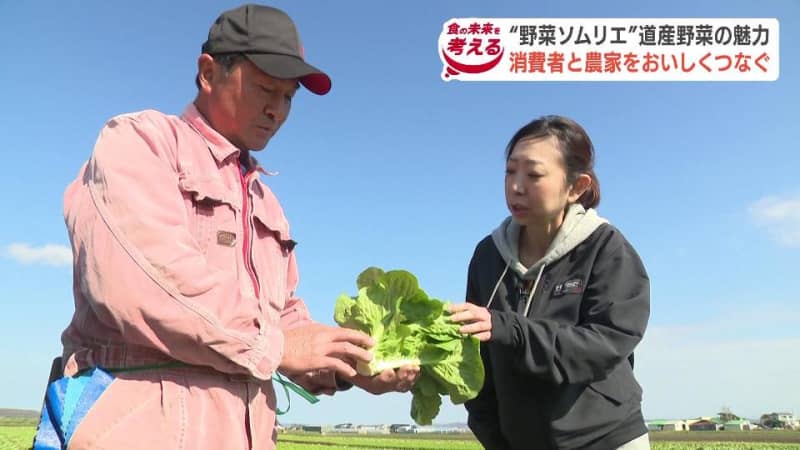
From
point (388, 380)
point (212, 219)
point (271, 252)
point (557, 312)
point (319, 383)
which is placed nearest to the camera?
point (212, 219)

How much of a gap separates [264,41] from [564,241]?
7.13 feet

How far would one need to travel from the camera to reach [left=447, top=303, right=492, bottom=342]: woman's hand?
3422mm

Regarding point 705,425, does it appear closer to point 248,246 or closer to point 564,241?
point 564,241

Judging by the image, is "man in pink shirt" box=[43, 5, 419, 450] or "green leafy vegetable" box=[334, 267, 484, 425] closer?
"man in pink shirt" box=[43, 5, 419, 450]

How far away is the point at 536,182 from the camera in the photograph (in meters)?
3.86

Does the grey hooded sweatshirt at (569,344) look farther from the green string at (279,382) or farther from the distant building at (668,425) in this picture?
the distant building at (668,425)

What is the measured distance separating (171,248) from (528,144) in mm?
2441

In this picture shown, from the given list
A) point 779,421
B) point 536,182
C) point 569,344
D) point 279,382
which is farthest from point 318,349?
point 779,421

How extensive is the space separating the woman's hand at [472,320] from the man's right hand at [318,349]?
2.22 ft

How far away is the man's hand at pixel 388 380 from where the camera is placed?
3311 millimetres

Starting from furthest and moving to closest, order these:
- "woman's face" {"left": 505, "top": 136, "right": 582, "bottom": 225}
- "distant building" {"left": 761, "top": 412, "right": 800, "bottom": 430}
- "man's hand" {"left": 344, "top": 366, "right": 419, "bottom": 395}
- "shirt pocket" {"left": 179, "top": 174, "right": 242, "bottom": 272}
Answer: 1. "distant building" {"left": 761, "top": 412, "right": 800, "bottom": 430}
2. "woman's face" {"left": 505, "top": 136, "right": 582, "bottom": 225}
3. "man's hand" {"left": 344, "top": 366, "right": 419, "bottom": 395}
4. "shirt pocket" {"left": 179, "top": 174, "right": 242, "bottom": 272}

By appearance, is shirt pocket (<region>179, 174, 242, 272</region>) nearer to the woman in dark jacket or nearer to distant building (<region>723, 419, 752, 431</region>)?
the woman in dark jacket

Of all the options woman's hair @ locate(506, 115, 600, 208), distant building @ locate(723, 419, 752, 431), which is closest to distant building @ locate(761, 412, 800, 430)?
distant building @ locate(723, 419, 752, 431)

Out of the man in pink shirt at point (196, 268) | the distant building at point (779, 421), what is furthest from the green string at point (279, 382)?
the distant building at point (779, 421)
